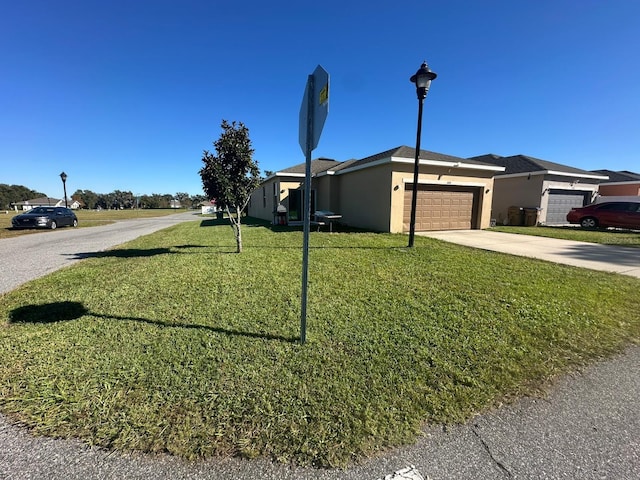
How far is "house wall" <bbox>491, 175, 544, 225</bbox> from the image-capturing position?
16.2 m

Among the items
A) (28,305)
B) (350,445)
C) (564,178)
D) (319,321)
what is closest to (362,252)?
(319,321)

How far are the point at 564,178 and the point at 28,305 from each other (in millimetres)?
23404

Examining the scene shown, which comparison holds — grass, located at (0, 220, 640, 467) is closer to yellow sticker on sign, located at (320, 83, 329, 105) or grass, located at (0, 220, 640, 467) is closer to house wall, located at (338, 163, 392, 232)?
yellow sticker on sign, located at (320, 83, 329, 105)

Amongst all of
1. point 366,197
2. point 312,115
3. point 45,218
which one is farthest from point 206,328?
point 45,218

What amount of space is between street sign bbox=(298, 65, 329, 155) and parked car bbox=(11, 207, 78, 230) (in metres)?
20.6

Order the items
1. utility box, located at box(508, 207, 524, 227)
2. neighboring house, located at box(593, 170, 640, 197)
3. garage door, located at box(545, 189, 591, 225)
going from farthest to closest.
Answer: neighboring house, located at box(593, 170, 640, 197), garage door, located at box(545, 189, 591, 225), utility box, located at box(508, 207, 524, 227)

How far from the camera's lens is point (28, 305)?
161 inches

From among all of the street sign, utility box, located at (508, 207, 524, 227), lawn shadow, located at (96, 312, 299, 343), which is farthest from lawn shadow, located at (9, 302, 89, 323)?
utility box, located at (508, 207, 524, 227)

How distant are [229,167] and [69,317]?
15.6 feet

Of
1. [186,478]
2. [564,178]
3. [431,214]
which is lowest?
[186,478]

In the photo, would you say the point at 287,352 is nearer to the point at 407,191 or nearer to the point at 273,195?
the point at 407,191

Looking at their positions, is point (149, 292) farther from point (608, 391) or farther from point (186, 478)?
point (608, 391)

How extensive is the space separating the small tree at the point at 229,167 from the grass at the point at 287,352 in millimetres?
2637

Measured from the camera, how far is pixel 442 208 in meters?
12.9
